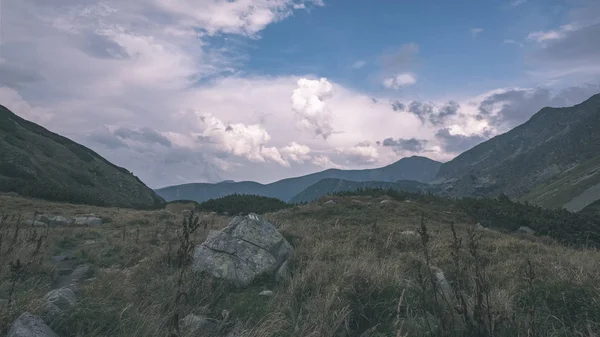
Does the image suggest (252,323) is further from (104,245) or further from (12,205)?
(12,205)

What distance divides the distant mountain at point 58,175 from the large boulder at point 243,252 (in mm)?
29929

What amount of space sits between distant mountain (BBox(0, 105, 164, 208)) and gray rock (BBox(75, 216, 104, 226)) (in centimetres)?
1256

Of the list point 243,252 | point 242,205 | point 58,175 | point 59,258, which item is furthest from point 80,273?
point 58,175

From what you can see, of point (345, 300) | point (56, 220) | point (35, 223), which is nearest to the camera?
point (345, 300)

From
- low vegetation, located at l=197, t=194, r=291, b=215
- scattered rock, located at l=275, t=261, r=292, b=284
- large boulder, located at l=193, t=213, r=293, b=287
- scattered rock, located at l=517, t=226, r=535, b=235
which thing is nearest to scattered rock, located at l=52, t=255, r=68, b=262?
large boulder, located at l=193, t=213, r=293, b=287

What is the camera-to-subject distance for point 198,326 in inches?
185

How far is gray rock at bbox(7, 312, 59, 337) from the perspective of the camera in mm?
3666

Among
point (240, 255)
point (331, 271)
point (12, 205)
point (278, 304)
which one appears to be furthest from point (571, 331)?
point (12, 205)

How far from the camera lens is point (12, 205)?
2372 centimetres

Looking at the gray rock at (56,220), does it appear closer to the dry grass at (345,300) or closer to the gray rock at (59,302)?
the dry grass at (345,300)

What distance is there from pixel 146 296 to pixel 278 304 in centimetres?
214

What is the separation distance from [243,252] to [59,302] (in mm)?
4098

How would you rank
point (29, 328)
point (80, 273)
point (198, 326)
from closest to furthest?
point (29, 328)
point (198, 326)
point (80, 273)

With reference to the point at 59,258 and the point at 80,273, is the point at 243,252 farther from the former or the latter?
→ the point at 59,258
